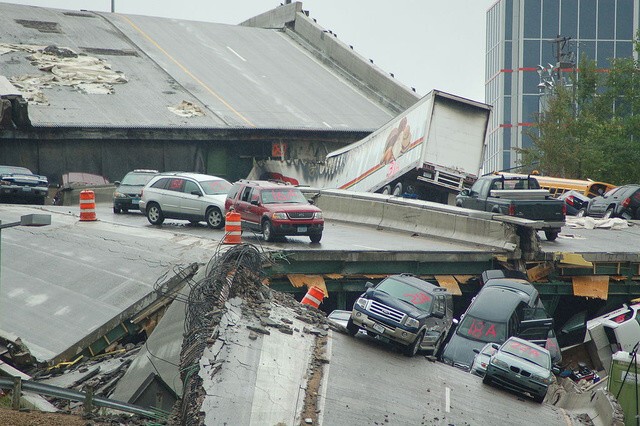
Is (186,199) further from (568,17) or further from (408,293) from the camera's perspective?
(568,17)

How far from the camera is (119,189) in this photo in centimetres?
3891

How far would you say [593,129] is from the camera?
53.4 metres

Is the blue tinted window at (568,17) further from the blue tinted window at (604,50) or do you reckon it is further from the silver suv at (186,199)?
the silver suv at (186,199)

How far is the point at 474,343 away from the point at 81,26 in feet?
151

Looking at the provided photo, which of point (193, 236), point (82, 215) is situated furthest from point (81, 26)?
point (193, 236)

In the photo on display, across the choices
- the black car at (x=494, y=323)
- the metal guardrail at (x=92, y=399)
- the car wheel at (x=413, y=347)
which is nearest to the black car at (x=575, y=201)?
the black car at (x=494, y=323)

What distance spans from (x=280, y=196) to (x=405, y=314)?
32.9 ft

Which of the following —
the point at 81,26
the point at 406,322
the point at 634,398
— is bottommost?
the point at 634,398

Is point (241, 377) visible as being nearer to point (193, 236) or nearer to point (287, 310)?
point (287, 310)

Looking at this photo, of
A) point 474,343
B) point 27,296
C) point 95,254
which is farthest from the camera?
point 95,254

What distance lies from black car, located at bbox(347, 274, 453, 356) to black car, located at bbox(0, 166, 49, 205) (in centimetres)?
2534

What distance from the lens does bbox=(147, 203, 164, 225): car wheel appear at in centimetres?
3394

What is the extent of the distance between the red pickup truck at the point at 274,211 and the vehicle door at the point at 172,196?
3179mm

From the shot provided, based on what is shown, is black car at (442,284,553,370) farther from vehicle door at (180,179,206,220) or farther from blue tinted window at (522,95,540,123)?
blue tinted window at (522,95,540,123)
